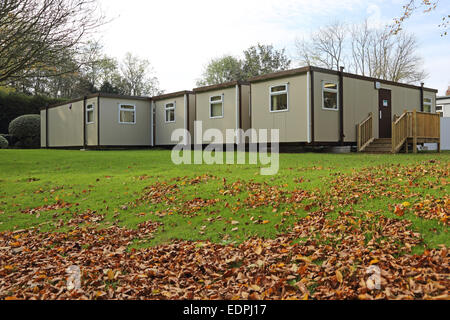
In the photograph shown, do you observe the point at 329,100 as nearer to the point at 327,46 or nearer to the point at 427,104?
the point at 427,104

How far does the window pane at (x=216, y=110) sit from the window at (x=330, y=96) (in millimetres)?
5199

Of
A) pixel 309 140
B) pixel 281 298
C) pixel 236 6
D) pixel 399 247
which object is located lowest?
pixel 281 298

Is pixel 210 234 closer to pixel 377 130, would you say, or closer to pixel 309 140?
pixel 309 140

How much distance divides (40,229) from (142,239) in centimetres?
190

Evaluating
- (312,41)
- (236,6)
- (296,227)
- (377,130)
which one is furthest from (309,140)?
(312,41)

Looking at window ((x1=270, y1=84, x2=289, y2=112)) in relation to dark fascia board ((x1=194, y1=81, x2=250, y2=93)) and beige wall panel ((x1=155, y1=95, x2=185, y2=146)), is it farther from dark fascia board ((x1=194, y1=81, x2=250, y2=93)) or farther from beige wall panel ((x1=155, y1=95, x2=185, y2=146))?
beige wall panel ((x1=155, y1=95, x2=185, y2=146))

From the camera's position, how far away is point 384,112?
17.4 metres

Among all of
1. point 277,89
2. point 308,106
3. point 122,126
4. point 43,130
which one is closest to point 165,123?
point 122,126

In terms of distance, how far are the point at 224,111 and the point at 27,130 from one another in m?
15.9

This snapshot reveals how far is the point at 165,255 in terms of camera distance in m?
4.58

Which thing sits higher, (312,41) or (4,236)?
(312,41)

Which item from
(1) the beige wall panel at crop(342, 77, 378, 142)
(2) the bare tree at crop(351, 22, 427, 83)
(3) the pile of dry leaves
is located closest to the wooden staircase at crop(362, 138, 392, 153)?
(1) the beige wall panel at crop(342, 77, 378, 142)

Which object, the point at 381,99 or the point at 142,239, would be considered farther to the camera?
the point at 381,99

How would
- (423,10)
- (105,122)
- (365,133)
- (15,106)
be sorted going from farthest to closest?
(15,106), (105,122), (365,133), (423,10)
